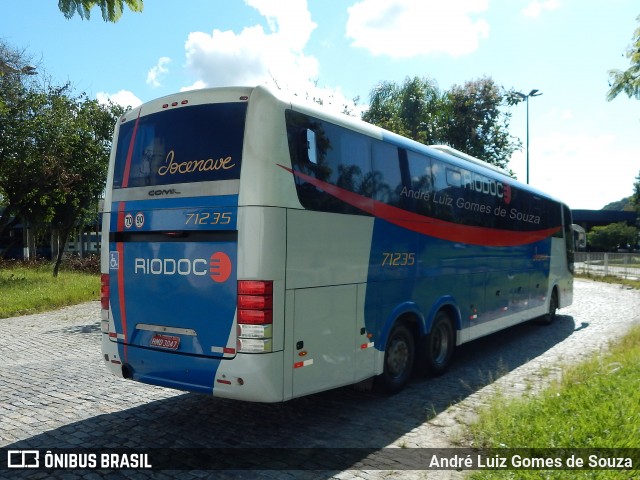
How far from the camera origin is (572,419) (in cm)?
529

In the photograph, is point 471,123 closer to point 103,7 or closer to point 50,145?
point 50,145

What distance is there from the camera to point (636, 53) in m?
9.41

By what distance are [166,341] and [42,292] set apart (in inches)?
539

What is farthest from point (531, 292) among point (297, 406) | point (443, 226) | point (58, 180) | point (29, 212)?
point (29, 212)

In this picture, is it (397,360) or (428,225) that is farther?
(428,225)

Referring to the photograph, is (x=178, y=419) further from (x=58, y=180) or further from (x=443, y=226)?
(x=58, y=180)

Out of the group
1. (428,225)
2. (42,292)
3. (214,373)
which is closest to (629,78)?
(428,225)

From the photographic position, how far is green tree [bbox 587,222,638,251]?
190ft

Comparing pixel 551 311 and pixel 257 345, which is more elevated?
pixel 257 345

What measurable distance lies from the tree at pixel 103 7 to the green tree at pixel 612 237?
61861 mm

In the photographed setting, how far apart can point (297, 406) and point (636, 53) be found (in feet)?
27.0

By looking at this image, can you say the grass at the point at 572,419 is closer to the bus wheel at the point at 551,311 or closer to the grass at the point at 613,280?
the bus wheel at the point at 551,311

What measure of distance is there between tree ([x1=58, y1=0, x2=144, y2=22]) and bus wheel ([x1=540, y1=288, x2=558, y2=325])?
11.9 meters

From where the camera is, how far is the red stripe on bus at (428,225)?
6.17 metres
